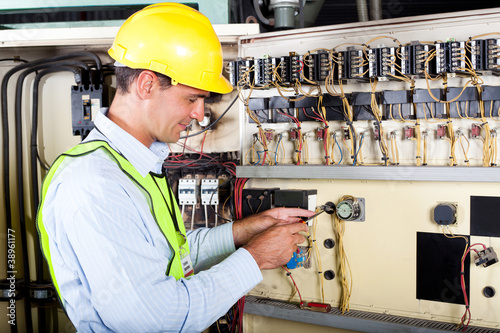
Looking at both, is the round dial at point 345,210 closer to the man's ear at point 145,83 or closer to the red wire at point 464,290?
the red wire at point 464,290

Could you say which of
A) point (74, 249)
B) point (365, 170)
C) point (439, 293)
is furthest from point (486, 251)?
point (74, 249)

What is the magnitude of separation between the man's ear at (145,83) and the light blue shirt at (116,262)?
12cm

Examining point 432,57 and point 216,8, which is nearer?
point 432,57

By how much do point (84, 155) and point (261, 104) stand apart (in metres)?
0.99

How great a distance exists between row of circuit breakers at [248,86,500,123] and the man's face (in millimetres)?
655

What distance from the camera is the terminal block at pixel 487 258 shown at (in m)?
1.69

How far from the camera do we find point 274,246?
4.96ft

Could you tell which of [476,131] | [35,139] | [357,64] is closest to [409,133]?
[476,131]

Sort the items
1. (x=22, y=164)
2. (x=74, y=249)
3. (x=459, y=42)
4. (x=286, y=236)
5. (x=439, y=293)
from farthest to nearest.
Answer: (x=22, y=164)
(x=439, y=293)
(x=459, y=42)
(x=286, y=236)
(x=74, y=249)

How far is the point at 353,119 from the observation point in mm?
1931

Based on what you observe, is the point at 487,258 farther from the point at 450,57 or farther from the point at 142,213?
the point at 142,213

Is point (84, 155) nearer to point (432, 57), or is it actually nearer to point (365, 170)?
point (365, 170)

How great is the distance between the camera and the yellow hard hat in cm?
138

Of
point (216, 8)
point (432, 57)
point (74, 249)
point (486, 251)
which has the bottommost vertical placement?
point (486, 251)
